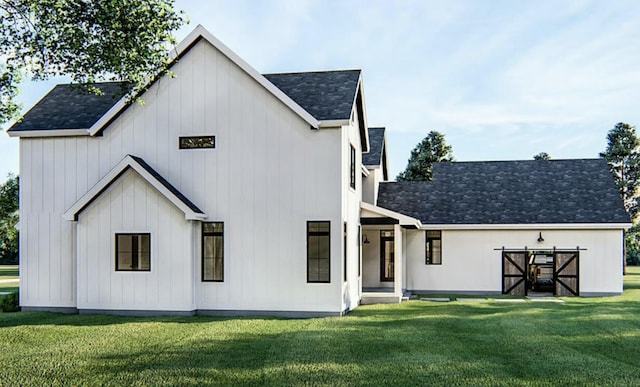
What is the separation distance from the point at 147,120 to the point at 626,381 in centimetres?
1320

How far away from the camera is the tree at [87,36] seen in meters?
12.0

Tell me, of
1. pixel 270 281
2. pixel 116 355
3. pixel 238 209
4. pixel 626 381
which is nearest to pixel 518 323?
pixel 626 381

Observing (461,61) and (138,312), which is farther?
(461,61)

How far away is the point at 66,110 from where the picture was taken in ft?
59.2

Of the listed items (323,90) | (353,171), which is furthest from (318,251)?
(323,90)

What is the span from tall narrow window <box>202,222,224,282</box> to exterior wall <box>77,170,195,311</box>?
1.62 ft

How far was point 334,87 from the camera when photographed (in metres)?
17.5

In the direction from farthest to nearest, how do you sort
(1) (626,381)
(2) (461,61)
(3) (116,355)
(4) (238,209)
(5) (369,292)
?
(2) (461,61) → (5) (369,292) → (4) (238,209) → (3) (116,355) → (1) (626,381)

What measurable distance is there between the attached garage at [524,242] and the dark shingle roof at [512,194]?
4 centimetres

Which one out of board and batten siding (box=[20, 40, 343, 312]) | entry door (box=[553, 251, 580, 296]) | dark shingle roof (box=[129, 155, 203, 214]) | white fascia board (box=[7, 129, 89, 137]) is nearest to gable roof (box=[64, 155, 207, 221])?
dark shingle roof (box=[129, 155, 203, 214])

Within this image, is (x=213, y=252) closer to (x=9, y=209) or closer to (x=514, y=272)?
(x=514, y=272)

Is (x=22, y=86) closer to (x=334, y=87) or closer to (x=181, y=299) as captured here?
(x=181, y=299)

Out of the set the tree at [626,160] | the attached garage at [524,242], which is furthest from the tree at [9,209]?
the tree at [626,160]

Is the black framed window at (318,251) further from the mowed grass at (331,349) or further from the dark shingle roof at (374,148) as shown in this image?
the dark shingle roof at (374,148)
